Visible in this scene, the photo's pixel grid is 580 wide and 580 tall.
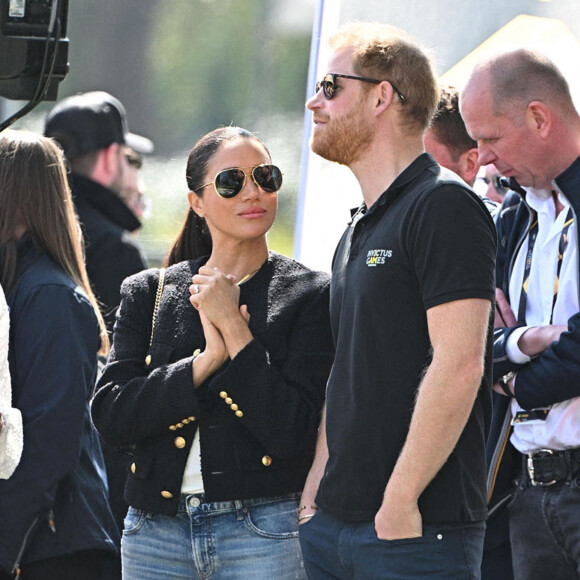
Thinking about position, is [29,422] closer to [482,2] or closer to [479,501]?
[479,501]

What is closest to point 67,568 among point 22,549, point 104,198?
point 22,549

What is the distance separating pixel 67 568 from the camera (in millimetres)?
3354

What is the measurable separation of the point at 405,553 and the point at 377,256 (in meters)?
0.64

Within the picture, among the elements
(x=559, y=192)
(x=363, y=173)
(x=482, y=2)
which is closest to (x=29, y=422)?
(x=363, y=173)

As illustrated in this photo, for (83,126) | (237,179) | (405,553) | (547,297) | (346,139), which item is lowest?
(405,553)

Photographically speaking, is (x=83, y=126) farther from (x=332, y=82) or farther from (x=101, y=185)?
(x=332, y=82)

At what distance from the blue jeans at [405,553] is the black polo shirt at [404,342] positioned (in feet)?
0.10

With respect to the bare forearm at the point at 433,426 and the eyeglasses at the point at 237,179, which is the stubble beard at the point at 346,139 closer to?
the eyeglasses at the point at 237,179

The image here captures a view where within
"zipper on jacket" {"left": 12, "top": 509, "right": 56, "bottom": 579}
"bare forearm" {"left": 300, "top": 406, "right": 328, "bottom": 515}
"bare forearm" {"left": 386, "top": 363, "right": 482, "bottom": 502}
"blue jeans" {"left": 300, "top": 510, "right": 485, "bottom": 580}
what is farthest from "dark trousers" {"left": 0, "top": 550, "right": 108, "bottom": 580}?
"bare forearm" {"left": 386, "top": 363, "right": 482, "bottom": 502}

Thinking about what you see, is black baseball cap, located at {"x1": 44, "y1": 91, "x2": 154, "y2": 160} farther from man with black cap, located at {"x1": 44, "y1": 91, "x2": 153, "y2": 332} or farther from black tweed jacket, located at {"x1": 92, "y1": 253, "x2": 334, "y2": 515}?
black tweed jacket, located at {"x1": 92, "y1": 253, "x2": 334, "y2": 515}

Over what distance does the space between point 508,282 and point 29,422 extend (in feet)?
4.76

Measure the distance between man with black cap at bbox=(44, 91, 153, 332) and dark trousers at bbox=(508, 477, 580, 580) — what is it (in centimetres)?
176

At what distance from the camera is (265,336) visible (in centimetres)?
295

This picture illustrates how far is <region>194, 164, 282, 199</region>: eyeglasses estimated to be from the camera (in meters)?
3.08
